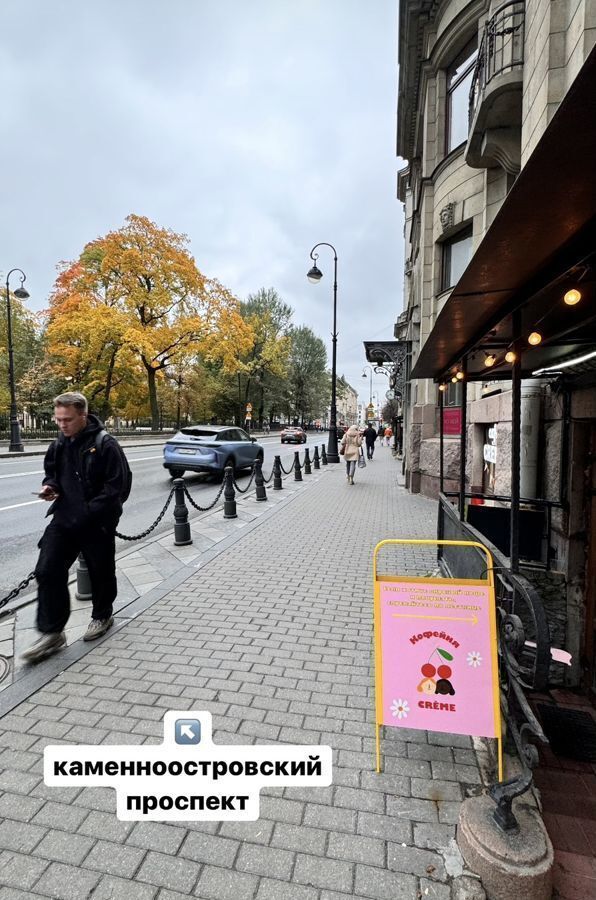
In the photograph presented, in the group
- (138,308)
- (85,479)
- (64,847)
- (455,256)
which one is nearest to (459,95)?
(455,256)

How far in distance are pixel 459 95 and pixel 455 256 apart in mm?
3937

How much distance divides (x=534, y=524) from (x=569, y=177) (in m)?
4.11

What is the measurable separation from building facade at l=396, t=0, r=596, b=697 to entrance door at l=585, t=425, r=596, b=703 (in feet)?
0.06

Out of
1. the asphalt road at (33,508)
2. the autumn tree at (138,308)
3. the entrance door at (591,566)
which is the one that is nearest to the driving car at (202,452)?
the asphalt road at (33,508)

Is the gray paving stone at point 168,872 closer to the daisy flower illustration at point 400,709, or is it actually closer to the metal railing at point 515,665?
the daisy flower illustration at point 400,709

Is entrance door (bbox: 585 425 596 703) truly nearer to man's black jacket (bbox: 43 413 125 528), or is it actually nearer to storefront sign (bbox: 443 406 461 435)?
man's black jacket (bbox: 43 413 125 528)

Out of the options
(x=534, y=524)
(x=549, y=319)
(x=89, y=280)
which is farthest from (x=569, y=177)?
(x=89, y=280)

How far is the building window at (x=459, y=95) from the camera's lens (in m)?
11.1

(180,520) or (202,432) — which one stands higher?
(202,432)

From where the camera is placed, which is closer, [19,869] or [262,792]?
[19,869]

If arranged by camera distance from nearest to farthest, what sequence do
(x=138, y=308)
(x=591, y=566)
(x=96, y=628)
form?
(x=96, y=628)
(x=591, y=566)
(x=138, y=308)

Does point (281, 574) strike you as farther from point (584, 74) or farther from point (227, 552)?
point (584, 74)

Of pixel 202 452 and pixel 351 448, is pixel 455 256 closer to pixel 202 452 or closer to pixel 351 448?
pixel 351 448

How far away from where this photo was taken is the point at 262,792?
7.82ft
